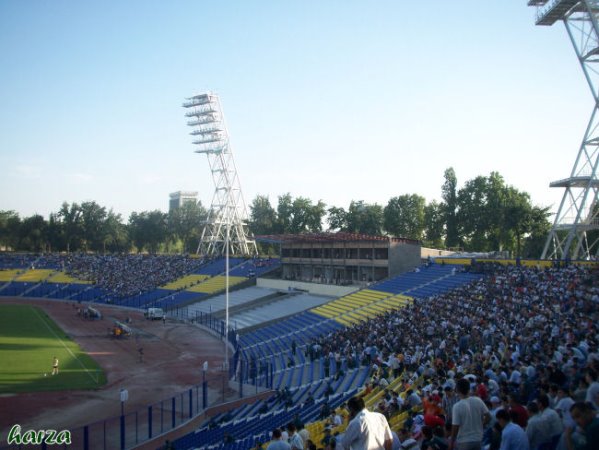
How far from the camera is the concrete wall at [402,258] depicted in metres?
47.0

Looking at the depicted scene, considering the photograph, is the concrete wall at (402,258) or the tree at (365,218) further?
the tree at (365,218)

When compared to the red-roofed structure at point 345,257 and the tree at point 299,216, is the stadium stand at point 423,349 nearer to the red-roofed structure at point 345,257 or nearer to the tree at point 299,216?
the red-roofed structure at point 345,257

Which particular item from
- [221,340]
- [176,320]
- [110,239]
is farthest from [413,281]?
[110,239]

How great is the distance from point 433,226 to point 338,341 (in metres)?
44.1

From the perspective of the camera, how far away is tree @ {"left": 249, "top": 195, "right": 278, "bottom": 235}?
322 ft

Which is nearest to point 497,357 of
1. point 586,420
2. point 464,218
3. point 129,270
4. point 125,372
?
point 586,420

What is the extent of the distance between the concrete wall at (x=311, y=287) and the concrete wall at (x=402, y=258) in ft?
13.9

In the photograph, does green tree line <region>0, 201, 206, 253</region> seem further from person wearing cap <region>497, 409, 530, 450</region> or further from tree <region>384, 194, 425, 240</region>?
person wearing cap <region>497, 409, 530, 450</region>

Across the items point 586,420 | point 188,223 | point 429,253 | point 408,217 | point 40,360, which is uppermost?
point 188,223

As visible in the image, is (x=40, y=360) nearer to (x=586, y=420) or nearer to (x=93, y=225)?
(x=586, y=420)

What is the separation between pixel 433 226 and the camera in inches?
2758

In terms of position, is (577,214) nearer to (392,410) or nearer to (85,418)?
(392,410)

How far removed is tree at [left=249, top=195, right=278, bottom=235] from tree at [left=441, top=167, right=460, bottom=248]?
3842 cm

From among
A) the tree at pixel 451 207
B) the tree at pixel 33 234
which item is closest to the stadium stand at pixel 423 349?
the tree at pixel 451 207
